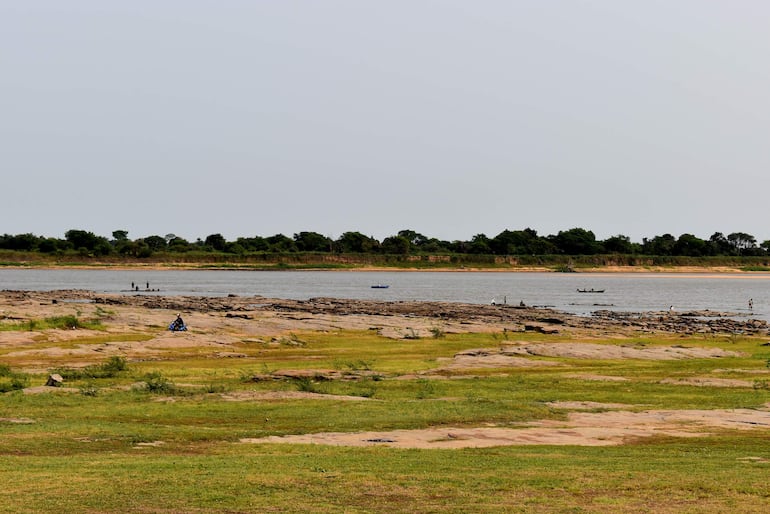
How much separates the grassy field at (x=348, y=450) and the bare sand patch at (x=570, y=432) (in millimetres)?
755

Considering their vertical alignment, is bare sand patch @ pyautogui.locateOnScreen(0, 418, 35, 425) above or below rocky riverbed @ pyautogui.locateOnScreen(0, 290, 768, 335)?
above

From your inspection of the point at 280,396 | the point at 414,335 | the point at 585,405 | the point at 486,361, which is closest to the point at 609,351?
the point at 486,361

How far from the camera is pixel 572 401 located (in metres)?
32.6

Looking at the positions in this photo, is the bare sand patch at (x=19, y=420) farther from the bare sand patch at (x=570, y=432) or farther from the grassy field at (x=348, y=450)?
the bare sand patch at (x=570, y=432)

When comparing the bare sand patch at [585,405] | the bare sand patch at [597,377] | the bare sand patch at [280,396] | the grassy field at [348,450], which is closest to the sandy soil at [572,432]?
the grassy field at [348,450]

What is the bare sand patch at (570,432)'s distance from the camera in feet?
79.4

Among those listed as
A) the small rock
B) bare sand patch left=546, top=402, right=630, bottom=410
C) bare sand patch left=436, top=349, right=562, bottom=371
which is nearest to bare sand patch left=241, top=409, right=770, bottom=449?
bare sand patch left=546, top=402, right=630, bottom=410

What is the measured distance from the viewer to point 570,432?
2584 cm

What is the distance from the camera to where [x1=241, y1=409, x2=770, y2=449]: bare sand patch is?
79.4ft

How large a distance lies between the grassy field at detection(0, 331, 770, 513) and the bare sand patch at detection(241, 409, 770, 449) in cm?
76

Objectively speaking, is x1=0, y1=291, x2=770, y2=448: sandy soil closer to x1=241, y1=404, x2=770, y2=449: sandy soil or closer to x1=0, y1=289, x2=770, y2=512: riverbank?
x1=241, y1=404, x2=770, y2=449: sandy soil

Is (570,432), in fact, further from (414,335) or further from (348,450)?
(414,335)

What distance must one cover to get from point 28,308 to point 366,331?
25907 millimetres

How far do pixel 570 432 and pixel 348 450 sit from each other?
6754 mm
